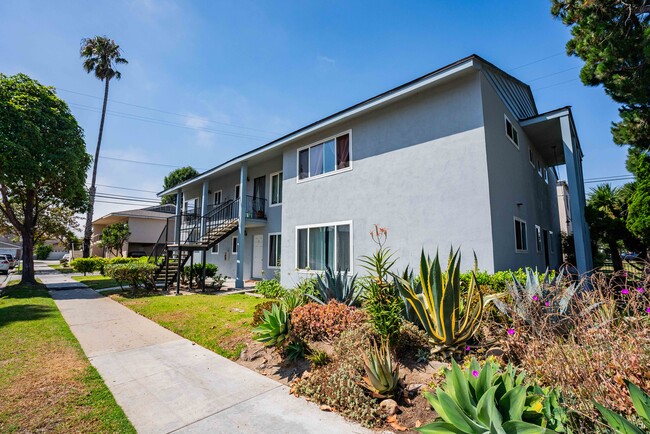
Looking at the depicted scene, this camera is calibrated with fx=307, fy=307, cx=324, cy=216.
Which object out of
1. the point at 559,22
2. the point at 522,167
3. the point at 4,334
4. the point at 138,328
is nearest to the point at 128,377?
the point at 138,328

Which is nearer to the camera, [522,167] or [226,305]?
A: [226,305]

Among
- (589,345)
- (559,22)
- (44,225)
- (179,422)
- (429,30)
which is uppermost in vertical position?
(559,22)

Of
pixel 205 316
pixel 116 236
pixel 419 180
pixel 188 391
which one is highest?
pixel 419 180

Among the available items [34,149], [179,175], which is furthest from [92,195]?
[34,149]

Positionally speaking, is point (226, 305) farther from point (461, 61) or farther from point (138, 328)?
point (461, 61)

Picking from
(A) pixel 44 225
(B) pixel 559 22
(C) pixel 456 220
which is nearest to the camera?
(C) pixel 456 220

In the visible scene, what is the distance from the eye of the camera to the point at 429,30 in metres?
9.70

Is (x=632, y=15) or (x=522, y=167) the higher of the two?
(x=632, y=15)

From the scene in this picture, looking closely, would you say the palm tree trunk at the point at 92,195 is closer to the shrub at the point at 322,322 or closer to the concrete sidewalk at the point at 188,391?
the concrete sidewalk at the point at 188,391

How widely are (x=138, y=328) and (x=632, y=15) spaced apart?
14.7 metres

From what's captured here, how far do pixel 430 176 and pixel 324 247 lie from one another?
4.28 meters

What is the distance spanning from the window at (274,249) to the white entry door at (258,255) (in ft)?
3.09

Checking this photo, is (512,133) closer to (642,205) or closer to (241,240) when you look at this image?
(642,205)

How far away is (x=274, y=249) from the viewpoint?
48.6 feet
